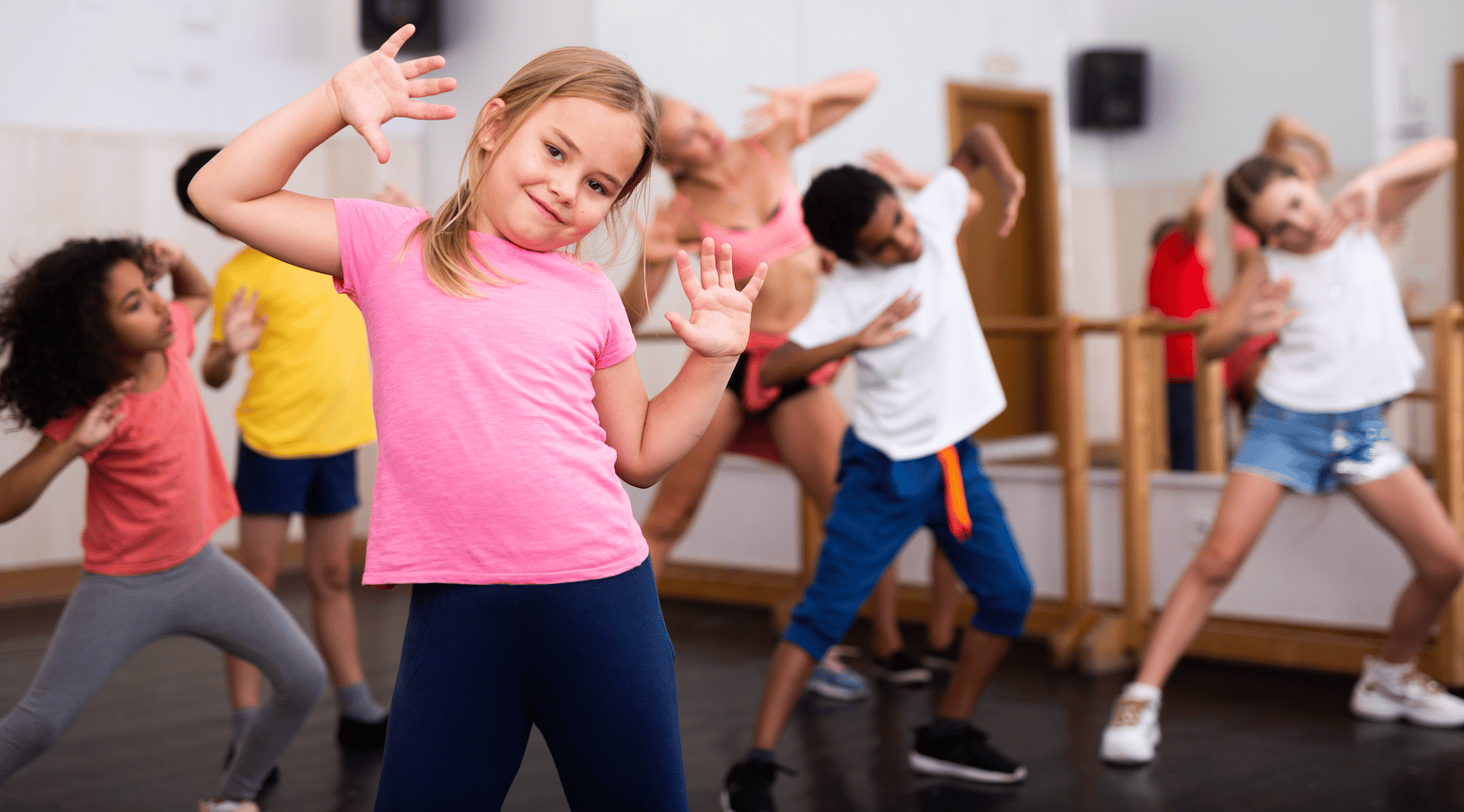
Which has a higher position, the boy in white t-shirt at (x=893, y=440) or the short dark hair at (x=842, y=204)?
the short dark hair at (x=842, y=204)

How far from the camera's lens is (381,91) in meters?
1.22

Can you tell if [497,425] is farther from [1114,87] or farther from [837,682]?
[1114,87]

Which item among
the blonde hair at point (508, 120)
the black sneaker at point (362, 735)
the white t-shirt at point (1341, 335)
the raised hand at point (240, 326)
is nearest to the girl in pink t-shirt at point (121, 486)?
the raised hand at point (240, 326)

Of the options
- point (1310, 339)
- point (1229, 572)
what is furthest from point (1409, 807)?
point (1310, 339)

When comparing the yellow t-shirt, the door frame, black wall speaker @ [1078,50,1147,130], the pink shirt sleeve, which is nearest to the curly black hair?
the yellow t-shirt

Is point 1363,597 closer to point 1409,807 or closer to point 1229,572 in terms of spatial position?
point 1229,572

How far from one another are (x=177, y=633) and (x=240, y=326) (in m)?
0.66

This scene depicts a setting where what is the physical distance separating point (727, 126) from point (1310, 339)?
2982mm

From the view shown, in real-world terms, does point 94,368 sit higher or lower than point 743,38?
lower

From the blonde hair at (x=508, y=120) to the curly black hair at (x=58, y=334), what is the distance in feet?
3.44

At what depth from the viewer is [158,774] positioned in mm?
2729

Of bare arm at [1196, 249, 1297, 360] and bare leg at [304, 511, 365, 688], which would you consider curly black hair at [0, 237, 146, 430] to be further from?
bare arm at [1196, 249, 1297, 360]

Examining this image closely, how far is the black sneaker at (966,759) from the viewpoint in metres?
2.59

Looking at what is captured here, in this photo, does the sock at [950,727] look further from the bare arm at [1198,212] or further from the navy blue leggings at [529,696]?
the bare arm at [1198,212]
